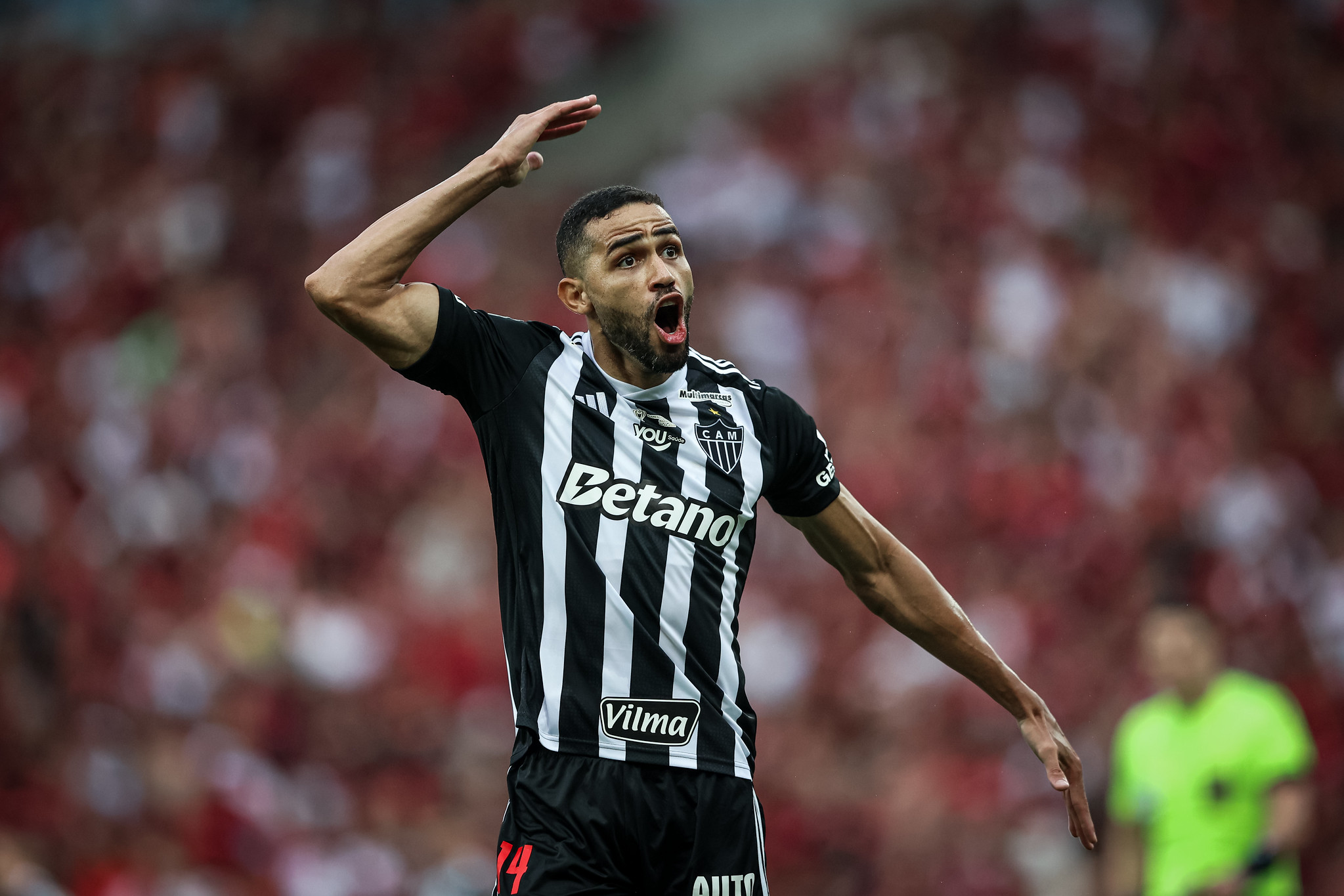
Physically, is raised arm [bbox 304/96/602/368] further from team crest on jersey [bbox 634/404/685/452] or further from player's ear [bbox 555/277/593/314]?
team crest on jersey [bbox 634/404/685/452]

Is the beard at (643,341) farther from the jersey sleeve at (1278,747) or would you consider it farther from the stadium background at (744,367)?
the stadium background at (744,367)

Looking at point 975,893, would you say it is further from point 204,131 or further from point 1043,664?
point 204,131

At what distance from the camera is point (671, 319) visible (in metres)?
3.66

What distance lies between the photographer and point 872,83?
36.1 feet

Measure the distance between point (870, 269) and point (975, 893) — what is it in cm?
458

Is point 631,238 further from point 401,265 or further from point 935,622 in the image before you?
point 935,622

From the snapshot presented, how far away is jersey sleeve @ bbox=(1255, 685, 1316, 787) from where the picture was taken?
5595mm

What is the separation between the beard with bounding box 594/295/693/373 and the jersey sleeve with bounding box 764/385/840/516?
0.31m

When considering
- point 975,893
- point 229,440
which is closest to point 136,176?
point 229,440

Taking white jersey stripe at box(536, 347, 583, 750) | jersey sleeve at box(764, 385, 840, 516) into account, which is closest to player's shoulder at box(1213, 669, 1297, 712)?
jersey sleeve at box(764, 385, 840, 516)

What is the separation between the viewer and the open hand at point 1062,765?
366 centimetres

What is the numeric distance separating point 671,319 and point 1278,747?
3388 millimetres

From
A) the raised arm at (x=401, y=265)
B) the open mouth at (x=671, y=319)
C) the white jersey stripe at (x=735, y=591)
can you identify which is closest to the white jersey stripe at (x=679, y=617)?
the white jersey stripe at (x=735, y=591)

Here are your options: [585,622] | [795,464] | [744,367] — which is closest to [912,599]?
[795,464]
